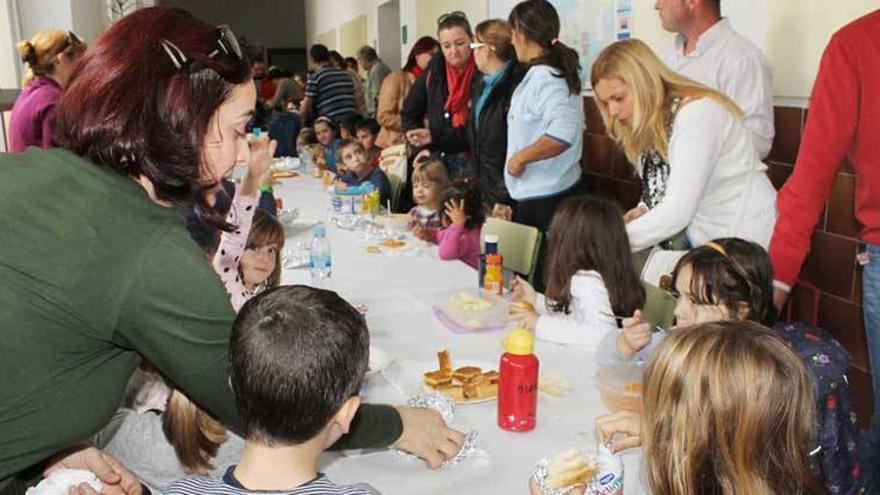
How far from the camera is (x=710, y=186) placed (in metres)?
2.24

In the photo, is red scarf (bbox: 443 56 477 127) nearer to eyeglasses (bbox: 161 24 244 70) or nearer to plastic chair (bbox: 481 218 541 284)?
plastic chair (bbox: 481 218 541 284)

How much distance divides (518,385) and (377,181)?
3132 mm

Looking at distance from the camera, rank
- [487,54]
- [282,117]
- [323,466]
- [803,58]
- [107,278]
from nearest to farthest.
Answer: [107,278] → [323,466] → [803,58] → [487,54] → [282,117]

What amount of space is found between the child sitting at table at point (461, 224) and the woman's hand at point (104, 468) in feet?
5.64

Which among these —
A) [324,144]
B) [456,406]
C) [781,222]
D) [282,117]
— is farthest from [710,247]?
[282,117]

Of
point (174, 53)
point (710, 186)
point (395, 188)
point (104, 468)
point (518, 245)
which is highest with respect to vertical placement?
point (174, 53)

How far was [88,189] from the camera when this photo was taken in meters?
0.95

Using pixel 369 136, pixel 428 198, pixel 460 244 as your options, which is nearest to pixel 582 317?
pixel 460 244

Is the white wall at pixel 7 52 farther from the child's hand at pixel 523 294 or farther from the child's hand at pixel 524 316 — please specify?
the child's hand at pixel 524 316

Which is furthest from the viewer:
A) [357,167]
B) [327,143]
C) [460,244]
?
[327,143]

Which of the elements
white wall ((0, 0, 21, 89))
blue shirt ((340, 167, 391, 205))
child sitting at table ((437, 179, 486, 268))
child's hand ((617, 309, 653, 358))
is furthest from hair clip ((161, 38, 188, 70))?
white wall ((0, 0, 21, 89))

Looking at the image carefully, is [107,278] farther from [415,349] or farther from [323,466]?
[415,349]

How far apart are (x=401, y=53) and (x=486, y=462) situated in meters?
8.01

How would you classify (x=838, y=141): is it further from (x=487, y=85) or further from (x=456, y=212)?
(x=487, y=85)
